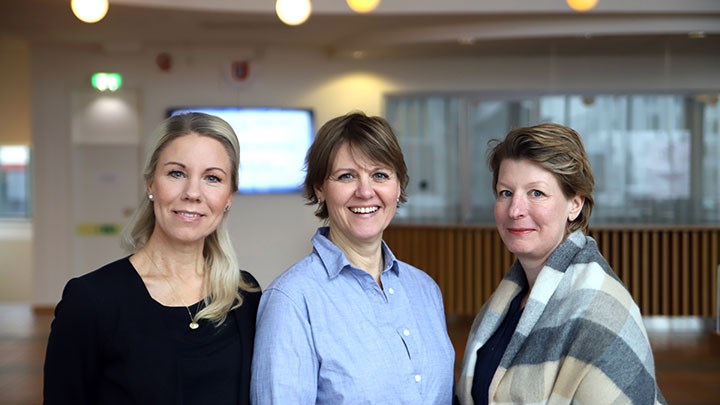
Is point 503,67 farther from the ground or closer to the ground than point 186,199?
farther from the ground

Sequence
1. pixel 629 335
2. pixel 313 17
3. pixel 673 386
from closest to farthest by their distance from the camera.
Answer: pixel 629 335
pixel 673 386
pixel 313 17

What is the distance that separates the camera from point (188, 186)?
2.27 metres

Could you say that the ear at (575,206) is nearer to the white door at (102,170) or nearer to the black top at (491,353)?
the black top at (491,353)

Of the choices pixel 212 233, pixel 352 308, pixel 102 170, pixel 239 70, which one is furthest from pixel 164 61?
pixel 352 308

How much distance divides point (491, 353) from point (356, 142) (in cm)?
74


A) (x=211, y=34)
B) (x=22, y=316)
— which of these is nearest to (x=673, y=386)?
(x=211, y=34)

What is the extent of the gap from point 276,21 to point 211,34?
1120mm

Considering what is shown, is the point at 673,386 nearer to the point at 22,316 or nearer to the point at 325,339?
the point at 325,339

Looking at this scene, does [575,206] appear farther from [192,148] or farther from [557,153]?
[192,148]

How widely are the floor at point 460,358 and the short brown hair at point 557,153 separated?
14.5ft

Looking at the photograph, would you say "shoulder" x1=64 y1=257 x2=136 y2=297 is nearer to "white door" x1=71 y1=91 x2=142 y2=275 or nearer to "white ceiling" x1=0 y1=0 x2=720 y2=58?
"white ceiling" x1=0 y1=0 x2=720 y2=58

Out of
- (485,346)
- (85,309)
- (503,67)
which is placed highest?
(503,67)

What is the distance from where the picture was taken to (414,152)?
404 inches

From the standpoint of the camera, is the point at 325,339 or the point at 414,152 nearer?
the point at 325,339
